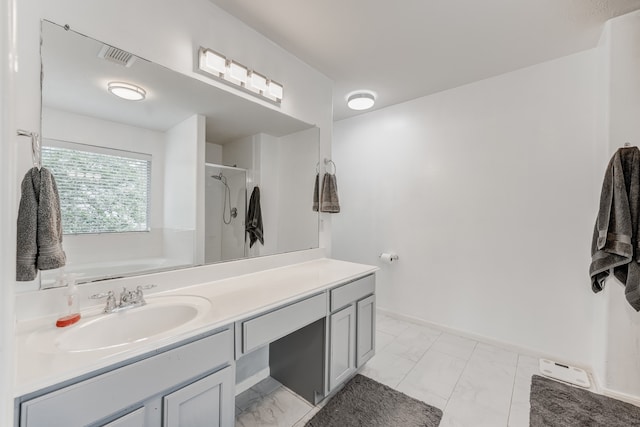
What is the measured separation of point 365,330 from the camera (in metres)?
1.96

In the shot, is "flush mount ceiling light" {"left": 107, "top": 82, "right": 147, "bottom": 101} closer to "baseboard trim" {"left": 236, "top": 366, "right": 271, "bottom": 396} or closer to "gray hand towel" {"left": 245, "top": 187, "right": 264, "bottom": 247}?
"gray hand towel" {"left": 245, "top": 187, "right": 264, "bottom": 247}

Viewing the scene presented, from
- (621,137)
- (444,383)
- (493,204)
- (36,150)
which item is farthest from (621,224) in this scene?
(36,150)

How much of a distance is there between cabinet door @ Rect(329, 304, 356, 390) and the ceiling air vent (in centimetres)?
177

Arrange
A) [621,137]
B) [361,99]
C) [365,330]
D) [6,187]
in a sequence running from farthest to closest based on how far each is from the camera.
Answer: [361,99] → [365,330] → [621,137] → [6,187]

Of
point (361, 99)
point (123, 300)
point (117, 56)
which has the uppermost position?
point (361, 99)

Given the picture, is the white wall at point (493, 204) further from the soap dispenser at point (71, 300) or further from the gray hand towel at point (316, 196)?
the soap dispenser at point (71, 300)

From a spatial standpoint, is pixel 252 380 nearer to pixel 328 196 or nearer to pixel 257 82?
pixel 328 196

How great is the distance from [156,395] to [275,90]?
1.89m

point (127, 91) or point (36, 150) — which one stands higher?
point (127, 91)

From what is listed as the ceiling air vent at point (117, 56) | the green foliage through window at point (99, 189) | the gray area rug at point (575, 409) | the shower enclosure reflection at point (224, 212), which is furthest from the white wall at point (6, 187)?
the gray area rug at point (575, 409)

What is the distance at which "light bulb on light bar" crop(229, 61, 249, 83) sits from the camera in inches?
66.1

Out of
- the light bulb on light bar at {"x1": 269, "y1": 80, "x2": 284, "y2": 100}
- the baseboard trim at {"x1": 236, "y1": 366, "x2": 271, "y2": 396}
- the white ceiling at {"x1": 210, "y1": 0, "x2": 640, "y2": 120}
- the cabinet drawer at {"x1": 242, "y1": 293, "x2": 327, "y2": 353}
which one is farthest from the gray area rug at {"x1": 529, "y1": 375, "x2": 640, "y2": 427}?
the light bulb on light bar at {"x1": 269, "y1": 80, "x2": 284, "y2": 100}

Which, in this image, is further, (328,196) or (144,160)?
(328,196)

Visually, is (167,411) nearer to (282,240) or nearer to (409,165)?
(282,240)
